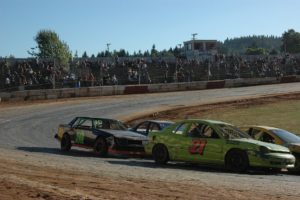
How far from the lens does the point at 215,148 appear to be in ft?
50.0

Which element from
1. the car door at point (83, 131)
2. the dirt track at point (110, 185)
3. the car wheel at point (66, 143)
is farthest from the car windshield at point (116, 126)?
the dirt track at point (110, 185)

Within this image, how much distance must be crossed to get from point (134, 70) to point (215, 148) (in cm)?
2912

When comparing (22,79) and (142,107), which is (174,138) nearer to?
(142,107)

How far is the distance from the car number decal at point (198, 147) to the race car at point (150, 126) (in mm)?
4352

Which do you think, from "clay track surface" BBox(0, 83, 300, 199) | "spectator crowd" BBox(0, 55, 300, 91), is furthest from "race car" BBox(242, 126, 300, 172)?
"spectator crowd" BBox(0, 55, 300, 91)

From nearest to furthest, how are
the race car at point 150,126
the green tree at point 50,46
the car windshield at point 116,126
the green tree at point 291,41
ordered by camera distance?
the car windshield at point 116,126
the race car at point 150,126
the green tree at point 50,46
the green tree at point 291,41

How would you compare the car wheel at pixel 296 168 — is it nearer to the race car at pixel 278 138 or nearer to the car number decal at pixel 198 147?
the race car at pixel 278 138

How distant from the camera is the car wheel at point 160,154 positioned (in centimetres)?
1647

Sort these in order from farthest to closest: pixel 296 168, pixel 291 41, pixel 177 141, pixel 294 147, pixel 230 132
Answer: pixel 291 41
pixel 294 147
pixel 177 141
pixel 296 168
pixel 230 132

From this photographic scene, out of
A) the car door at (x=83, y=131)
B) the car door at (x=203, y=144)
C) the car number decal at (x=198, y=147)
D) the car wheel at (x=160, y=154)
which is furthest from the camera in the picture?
the car door at (x=83, y=131)

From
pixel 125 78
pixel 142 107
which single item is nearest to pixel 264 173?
pixel 142 107

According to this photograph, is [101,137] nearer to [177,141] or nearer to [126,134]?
[126,134]

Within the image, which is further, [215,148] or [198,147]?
[198,147]

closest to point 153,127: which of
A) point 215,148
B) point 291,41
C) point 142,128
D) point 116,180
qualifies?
point 142,128
